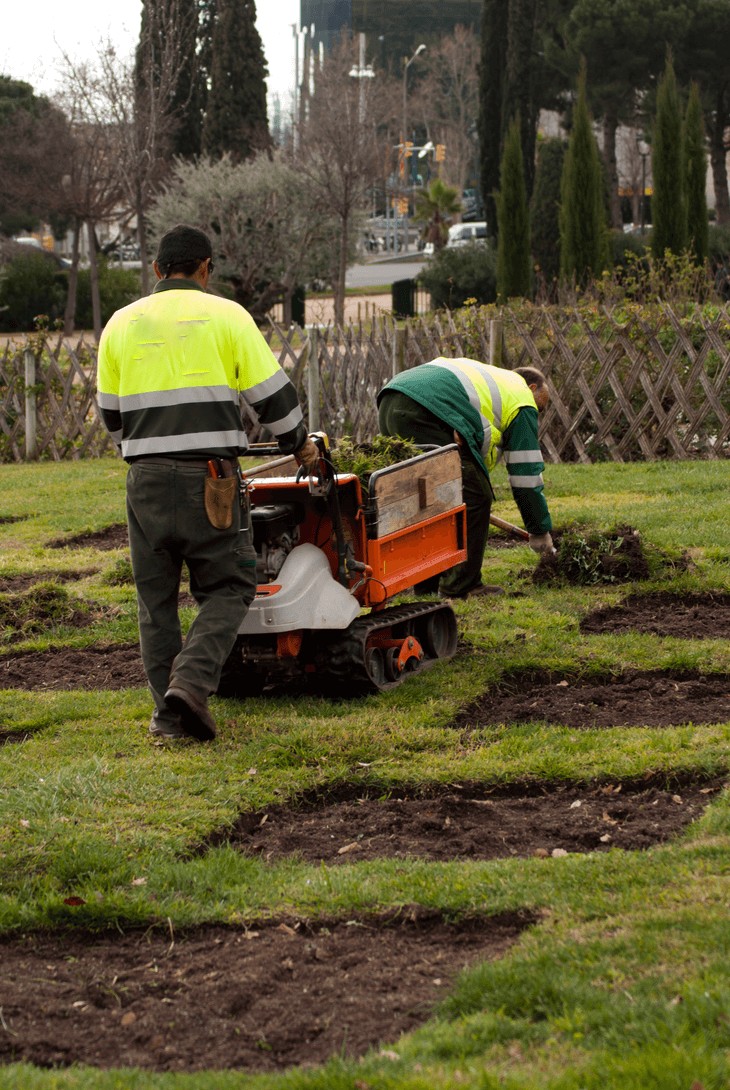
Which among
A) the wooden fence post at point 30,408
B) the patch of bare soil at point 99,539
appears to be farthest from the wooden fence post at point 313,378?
the patch of bare soil at point 99,539

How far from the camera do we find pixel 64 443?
625 inches

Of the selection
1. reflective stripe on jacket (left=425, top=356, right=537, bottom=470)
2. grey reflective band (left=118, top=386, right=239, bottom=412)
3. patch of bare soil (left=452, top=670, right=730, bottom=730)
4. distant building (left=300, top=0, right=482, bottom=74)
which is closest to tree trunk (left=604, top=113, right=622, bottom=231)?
distant building (left=300, top=0, right=482, bottom=74)

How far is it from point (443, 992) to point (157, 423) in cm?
278

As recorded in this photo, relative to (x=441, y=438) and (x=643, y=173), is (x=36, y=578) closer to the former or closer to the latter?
(x=441, y=438)

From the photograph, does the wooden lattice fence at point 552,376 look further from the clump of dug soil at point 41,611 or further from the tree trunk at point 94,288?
the tree trunk at point 94,288

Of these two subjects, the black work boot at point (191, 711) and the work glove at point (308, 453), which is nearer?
the black work boot at point (191, 711)

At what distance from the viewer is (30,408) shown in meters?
15.7

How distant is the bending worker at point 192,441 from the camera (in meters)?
5.35

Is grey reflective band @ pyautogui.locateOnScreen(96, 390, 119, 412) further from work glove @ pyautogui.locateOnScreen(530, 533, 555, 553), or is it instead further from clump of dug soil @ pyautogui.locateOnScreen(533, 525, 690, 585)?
clump of dug soil @ pyautogui.locateOnScreen(533, 525, 690, 585)

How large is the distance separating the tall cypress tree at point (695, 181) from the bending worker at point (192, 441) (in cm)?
1993

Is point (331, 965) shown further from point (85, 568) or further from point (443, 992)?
point (85, 568)

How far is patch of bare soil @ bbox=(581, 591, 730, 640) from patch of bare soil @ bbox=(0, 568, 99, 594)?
3469 mm

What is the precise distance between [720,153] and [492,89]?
32.2 ft

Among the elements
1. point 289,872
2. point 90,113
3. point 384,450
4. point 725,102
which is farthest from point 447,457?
point 725,102
